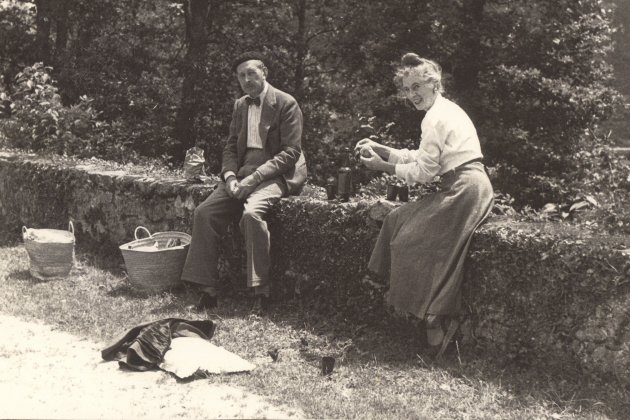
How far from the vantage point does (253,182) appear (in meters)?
5.82

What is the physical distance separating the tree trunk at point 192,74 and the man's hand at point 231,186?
341 inches

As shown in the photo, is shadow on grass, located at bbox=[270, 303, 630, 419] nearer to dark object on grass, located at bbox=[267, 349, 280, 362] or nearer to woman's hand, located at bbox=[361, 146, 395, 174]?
dark object on grass, located at bbox=[267, 349, 280, 362]

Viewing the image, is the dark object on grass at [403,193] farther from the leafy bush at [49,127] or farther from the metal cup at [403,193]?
the leafy bush at [49,127]

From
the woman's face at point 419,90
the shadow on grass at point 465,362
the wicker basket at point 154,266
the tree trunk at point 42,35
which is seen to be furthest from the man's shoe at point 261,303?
the tree trunk at point 42,35

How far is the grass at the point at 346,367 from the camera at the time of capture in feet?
13.0

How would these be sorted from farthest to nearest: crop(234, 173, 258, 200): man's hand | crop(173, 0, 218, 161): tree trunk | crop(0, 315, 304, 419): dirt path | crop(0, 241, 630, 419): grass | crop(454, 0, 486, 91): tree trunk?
crop(173, 0, 218, 161): tree trunk, crop(454, 0, 486, 91): tree trunk, crop(234, 173, 258, 200): man's hand, crop(0, 241, 630, 419): grass, crop(0, 315, 304, 419): dirt path

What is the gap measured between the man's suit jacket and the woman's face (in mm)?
1383

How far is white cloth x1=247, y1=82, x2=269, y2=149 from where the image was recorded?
6008mm

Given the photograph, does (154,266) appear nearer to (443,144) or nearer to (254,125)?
(254,125)

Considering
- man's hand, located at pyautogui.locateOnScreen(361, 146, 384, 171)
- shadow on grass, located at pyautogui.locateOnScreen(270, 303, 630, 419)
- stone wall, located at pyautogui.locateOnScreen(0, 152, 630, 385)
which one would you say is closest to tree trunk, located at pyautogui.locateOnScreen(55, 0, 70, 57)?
stone wall, located at pyautogui.locateOnScreen(0, 152, 630, 385)

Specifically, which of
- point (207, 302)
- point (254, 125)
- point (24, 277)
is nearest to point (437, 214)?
point (254, 125)

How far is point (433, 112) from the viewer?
179 inches

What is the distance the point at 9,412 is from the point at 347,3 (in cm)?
1272

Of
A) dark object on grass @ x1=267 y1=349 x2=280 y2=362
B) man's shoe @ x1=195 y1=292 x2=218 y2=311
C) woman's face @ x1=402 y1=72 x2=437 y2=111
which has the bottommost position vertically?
man's shoe @ x1=195 y1=292 x2=218 y2=311
